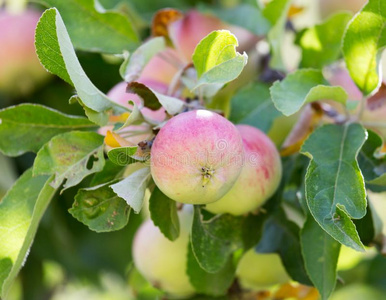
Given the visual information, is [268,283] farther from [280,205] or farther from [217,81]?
[217,81]

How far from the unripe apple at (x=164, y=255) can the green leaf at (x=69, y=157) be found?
0.73 feet

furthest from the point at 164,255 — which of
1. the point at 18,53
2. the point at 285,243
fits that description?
the point at 18,53

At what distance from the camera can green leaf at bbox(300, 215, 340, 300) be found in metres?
0.78

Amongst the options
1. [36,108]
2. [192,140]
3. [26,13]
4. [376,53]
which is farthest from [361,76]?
[26,13]

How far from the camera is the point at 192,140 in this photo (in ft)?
2.22

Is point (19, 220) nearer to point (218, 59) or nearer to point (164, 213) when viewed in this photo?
point (164, 213)

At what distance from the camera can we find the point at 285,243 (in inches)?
36.4

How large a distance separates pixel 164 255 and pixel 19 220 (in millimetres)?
254

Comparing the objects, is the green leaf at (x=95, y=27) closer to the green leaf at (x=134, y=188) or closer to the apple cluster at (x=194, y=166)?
the apple cluster at (x=194, y=166)

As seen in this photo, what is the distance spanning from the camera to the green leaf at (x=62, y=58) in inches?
27.4

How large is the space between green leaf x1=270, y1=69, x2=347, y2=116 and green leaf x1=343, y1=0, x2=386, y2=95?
0.04m

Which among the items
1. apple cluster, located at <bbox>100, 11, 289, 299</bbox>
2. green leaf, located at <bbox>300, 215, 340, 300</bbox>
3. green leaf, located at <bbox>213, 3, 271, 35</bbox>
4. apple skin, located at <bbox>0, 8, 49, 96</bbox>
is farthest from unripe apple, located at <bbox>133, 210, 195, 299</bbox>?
apple skin, located at <bbox>0, 8, 49, 96</bbox>

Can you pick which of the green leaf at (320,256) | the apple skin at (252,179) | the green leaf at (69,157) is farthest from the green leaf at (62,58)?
the green leaf at (320,256)

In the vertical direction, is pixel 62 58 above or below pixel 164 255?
above
